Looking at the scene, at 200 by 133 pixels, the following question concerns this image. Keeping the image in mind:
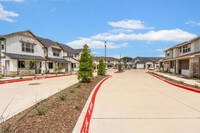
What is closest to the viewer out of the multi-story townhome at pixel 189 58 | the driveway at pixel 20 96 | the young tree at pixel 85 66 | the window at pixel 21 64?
the driveway at pixel 20 96

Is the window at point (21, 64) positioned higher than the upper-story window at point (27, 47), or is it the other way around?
the upper-story window at point (27, 47)

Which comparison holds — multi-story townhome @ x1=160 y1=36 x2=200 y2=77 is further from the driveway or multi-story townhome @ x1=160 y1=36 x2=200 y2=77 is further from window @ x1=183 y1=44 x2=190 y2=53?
the driveway

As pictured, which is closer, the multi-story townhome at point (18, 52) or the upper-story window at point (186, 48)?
the multi-story townhome at point (18, 52)

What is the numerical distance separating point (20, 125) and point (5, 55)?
20618 millimetres

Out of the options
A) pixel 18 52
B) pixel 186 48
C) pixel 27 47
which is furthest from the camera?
pixel 186 48

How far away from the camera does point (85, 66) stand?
10.4m

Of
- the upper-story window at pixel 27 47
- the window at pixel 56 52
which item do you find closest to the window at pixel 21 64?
the upper-story window at pixel 27 47

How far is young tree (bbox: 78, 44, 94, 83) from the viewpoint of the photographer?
10414mm

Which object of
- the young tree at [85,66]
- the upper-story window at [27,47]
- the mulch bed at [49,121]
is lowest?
the mulch bed at [49,121]

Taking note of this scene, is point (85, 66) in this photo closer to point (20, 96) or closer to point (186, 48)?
point (20, 96)

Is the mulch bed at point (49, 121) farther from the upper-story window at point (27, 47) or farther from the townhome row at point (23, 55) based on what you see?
the upper-story window at point (27, 47)

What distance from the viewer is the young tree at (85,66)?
1041cm

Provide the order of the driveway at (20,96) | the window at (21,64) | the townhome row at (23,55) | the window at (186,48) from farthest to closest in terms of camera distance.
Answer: the window at (186,48), the window at (21,64), the townhome row at (23,55), the driveway at (20,96)

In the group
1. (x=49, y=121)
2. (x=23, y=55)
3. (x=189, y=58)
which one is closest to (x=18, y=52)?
(x=23, y=55)
